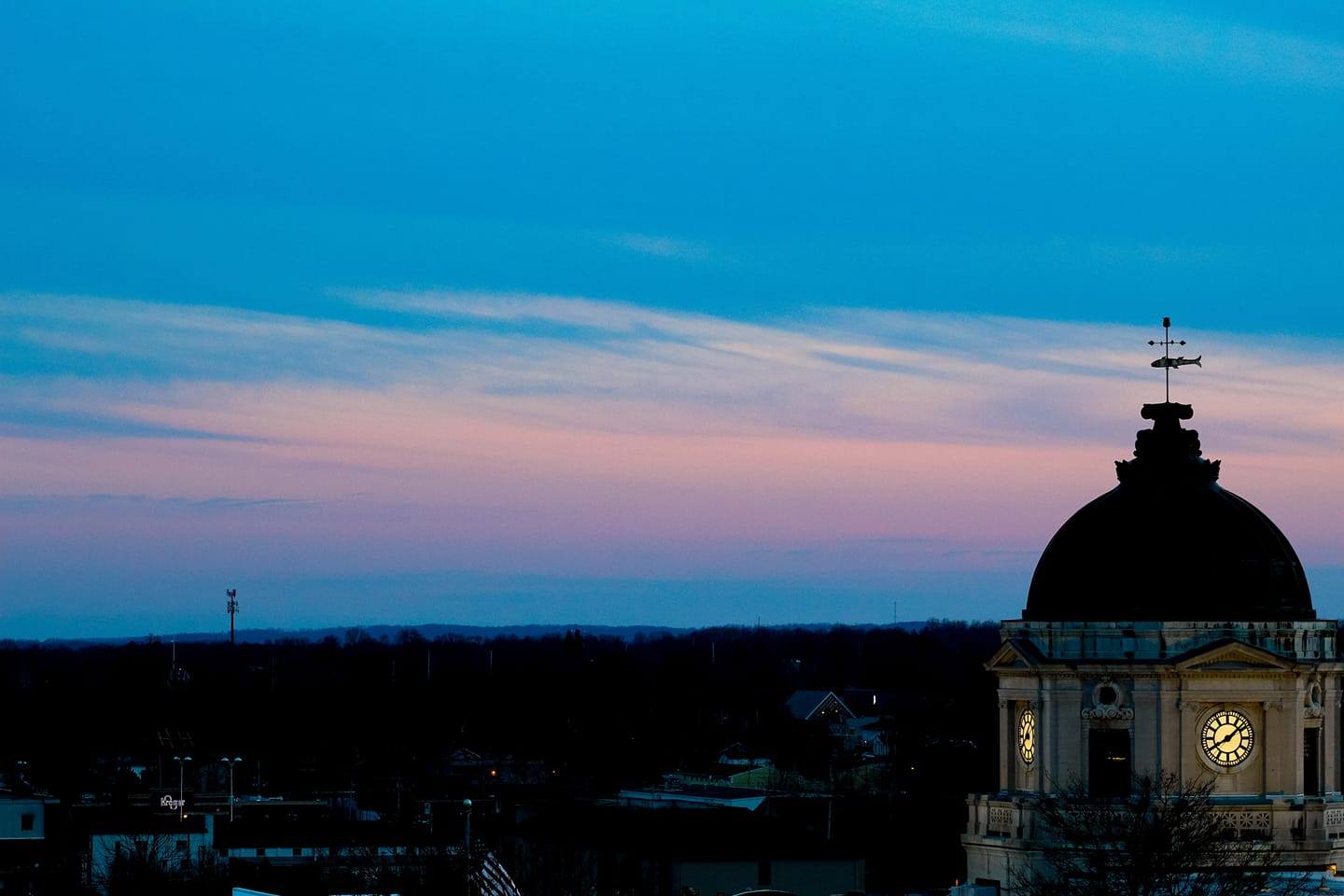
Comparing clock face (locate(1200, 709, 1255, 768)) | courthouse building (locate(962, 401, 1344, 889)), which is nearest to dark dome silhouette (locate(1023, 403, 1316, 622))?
courthouse building (locate(962, 401, 1344, 889))

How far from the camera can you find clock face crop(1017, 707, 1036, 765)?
59.0 meters

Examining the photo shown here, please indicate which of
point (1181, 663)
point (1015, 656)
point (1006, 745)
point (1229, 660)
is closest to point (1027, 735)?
point (1006, 745)

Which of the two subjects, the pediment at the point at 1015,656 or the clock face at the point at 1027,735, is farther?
the clock face at the point at 1027,735

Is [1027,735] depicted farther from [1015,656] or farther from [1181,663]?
[1181,663]

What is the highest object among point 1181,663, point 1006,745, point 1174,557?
point 1174,557

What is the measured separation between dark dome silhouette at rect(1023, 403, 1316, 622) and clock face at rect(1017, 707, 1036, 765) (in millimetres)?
1833

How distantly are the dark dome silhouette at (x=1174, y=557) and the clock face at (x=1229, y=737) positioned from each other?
1804 millimetres

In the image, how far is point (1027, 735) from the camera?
59.4 metres

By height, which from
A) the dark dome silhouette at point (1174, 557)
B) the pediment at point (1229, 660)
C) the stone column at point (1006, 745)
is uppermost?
the dark dome silhouette at point (1174, 557)

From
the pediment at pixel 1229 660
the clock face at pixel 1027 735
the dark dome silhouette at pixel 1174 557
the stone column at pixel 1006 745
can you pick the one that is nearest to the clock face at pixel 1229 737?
the pediment at pixel 1229 660

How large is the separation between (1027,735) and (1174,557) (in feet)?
14.0

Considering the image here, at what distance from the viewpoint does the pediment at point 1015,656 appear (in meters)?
58.3

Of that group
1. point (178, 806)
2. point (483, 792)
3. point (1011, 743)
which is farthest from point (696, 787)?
point (1011, 743)

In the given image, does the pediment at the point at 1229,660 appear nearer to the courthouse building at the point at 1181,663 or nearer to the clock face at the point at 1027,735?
the courthouse building at the point at 1181,663
